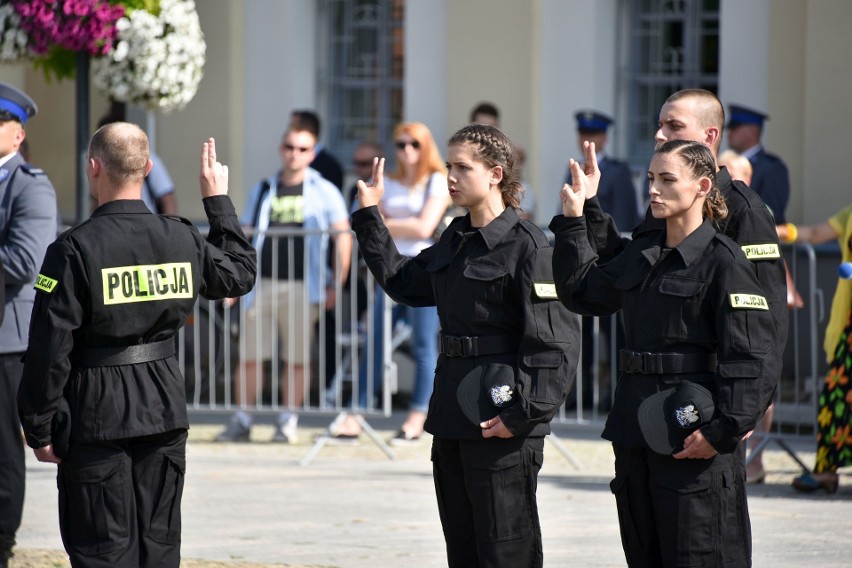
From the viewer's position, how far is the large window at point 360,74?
519 inches

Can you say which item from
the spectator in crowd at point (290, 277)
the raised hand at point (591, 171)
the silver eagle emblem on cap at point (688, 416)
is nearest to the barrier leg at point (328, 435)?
the spectator in crowd at point (290, 277)

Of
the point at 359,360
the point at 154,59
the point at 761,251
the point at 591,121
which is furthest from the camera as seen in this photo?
the point at 591,121

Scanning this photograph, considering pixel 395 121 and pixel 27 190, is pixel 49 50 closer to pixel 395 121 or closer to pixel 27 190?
pixel 27 190

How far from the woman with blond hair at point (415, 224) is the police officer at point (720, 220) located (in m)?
4.14

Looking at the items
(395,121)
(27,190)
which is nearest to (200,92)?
(395,121)

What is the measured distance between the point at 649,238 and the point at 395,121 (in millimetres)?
8544

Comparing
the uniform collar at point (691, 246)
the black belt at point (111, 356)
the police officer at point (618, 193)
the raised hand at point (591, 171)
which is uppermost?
the raised hand at point (591, 171)

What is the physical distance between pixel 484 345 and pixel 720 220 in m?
0.88

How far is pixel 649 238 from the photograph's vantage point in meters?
4.80

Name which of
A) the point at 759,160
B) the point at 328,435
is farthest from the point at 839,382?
the point at 328,435

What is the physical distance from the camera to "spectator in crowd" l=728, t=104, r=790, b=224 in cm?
1003

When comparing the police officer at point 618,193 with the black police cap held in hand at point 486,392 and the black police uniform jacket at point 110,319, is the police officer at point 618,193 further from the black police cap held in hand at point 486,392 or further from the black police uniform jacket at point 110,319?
the black police uniform jacket at point 110,319

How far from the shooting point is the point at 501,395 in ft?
15.9

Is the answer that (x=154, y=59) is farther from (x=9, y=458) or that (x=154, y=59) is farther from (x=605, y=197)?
(x=9, y=458)
